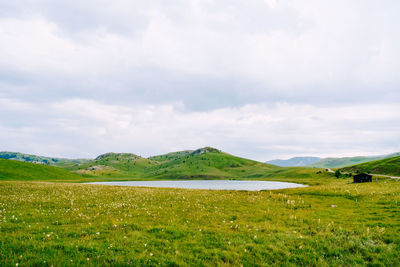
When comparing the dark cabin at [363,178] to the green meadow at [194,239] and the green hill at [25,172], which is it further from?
the green hill at [25,172]

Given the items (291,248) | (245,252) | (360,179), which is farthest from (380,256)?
(360,179)

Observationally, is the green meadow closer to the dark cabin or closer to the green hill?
the dark cabin

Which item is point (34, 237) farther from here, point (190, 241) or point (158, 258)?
point (190, 241)

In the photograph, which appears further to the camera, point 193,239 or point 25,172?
point 25,172

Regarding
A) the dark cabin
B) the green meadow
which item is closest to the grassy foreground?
the green meadow

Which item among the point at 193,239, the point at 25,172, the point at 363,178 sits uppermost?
the point at 193,239

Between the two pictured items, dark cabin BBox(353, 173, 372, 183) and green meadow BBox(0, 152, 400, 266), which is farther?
dark cabin BBox(353, 173, 372, 183)

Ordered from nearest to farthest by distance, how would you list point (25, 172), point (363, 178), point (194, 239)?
1. point (194, 239)
2. point (363, 178)
3. point (25, 172)

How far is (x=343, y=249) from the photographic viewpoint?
34.0 feet

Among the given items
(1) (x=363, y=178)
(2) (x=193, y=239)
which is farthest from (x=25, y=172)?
(1) (x=363, y=178)

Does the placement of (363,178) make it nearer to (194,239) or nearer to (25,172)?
(194,239)

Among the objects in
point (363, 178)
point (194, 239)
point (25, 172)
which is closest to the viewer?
point (194, 239)

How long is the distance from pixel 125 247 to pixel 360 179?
73.0m

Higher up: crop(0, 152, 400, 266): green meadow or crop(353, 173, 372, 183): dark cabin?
crop(0, 152, 400, 266): green meadow
